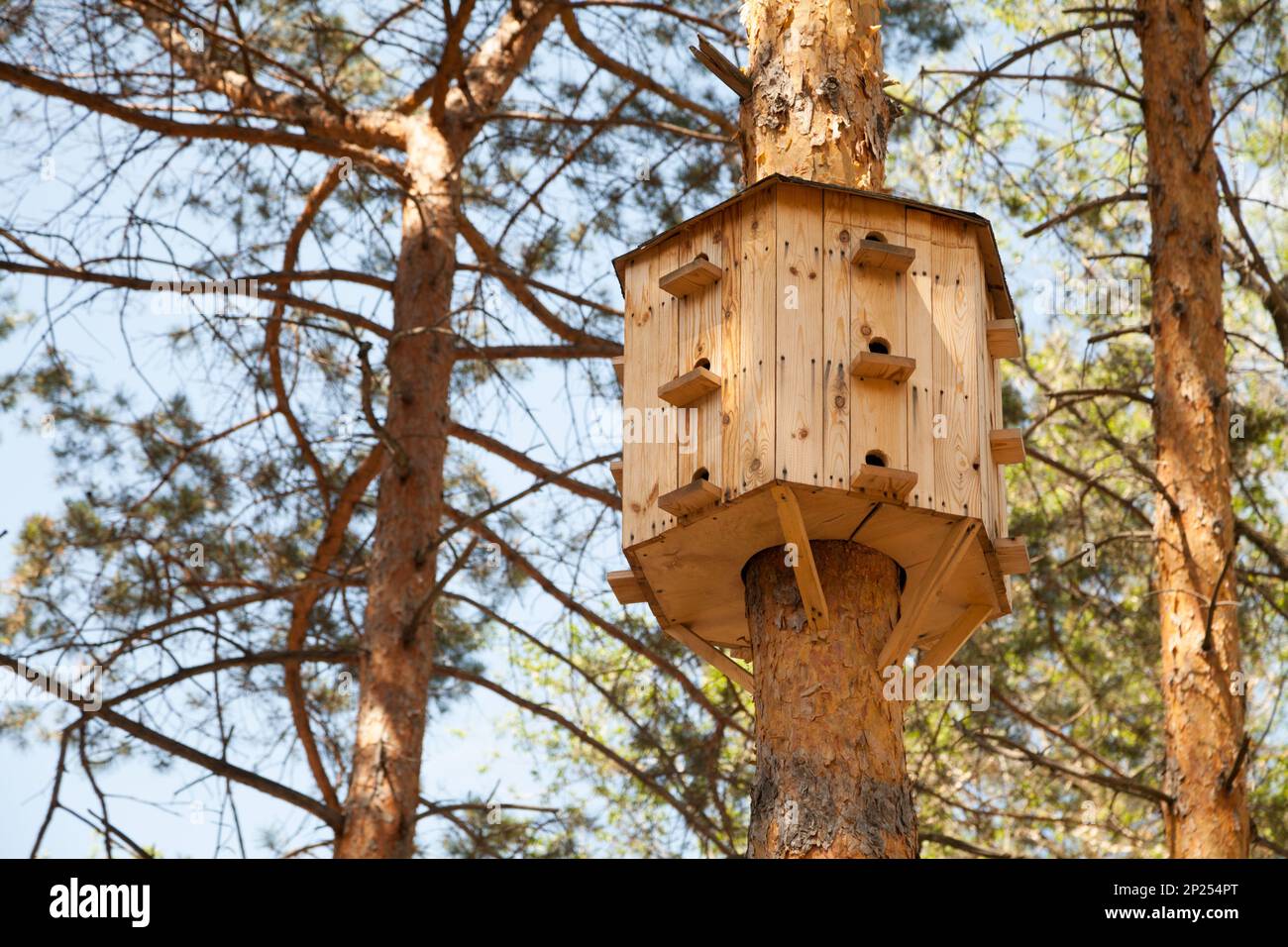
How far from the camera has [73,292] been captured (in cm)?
694

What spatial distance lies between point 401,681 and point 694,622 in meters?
2.29

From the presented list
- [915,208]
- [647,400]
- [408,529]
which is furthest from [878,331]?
[408,529]

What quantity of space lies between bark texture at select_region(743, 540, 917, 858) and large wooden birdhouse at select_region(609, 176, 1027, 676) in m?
0.07

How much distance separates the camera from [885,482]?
3986 millimetres

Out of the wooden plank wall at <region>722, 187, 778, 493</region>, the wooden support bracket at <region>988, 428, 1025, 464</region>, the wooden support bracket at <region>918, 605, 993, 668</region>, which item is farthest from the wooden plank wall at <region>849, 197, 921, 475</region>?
the wooden support bracket at <region>918, 605, 993, 668</region>

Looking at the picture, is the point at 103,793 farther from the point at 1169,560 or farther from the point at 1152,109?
the point at 1152,109

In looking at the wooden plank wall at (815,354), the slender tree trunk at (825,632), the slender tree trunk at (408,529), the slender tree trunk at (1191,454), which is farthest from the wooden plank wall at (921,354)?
the slender tree trunk at (408,529)

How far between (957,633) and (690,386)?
1.12 meters

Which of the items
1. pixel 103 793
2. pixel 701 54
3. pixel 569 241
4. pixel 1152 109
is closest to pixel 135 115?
pixel 569 241

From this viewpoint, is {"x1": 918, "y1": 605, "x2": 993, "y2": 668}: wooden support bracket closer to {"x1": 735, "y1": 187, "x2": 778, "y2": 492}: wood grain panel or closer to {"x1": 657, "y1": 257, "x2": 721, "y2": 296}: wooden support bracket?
{"x1": 735, "y1": 187, "x2": 778, "y2": 492}: wood grain panel

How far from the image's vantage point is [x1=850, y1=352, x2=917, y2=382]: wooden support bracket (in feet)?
13.5

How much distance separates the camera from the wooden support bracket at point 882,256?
428 centimetres

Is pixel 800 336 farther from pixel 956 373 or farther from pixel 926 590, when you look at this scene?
pixel 926 590

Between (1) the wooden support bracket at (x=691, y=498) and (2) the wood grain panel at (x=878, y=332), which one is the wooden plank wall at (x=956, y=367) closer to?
(2) the wood grain panel at (x=878, y=332)
